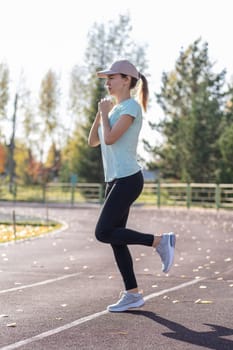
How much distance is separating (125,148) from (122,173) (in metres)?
0.19

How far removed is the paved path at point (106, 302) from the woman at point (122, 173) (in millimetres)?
403

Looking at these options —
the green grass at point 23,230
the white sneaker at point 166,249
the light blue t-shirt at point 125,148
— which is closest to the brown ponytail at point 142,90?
the light blue t-shirt at point 125,148

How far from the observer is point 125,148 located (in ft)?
20.7

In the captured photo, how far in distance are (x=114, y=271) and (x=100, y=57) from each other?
4834cm

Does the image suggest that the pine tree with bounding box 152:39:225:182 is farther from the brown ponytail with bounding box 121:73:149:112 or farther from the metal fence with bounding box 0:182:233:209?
the brown ponytail with bounding box 121:73:149:112

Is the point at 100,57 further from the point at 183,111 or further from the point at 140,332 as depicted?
the point at 140,332

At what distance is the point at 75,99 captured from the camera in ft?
213

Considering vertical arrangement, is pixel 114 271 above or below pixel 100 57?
below

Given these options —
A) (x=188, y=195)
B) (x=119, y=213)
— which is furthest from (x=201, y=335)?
(x=188, y=195)

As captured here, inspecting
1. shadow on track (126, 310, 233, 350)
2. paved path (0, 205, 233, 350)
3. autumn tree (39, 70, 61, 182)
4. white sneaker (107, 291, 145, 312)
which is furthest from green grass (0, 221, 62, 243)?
autumn tree (39, 70, 61, 182)

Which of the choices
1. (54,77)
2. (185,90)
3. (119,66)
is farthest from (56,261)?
(54,77)

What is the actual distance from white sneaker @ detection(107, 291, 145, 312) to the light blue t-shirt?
0.92m

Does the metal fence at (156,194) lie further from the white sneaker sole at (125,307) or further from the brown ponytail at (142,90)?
the white sneaker sole at (125,307)

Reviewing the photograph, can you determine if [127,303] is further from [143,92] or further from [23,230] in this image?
[23,230]
